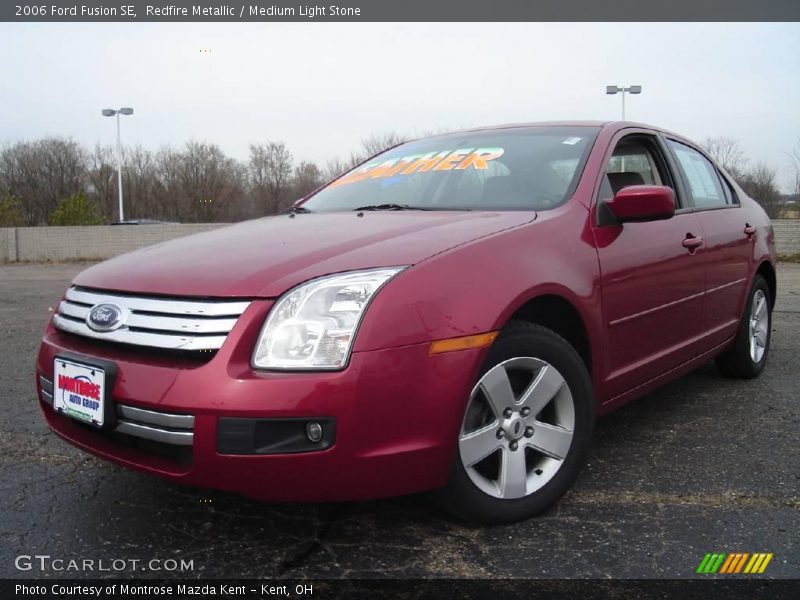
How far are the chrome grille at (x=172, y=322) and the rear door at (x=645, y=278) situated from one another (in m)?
1.46

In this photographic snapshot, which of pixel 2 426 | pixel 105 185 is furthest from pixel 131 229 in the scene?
pixel 105 185

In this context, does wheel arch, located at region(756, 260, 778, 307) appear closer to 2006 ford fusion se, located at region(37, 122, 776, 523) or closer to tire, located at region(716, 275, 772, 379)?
tire, located at region(716, 275, 772, 379)

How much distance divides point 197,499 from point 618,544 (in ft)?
4.94

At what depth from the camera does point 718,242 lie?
361cm

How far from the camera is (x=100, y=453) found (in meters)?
2.18

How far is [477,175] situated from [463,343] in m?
1.27

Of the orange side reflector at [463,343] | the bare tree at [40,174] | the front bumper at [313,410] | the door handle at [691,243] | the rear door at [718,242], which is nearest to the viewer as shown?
the front bumper at [313,410]

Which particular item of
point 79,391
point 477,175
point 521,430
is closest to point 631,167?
point 477,175

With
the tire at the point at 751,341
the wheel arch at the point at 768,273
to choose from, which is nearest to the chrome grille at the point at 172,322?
the tire at the point at 751,341

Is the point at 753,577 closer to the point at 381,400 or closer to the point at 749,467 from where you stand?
the point at 749,467

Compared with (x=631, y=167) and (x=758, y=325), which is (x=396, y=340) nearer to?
(x=631, y=167)

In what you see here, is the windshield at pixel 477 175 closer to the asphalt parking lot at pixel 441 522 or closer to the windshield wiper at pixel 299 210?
the windshield wiper at pixel 299 210

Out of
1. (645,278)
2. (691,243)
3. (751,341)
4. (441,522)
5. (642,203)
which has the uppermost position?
(642,203)

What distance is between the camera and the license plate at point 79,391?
208 cm
